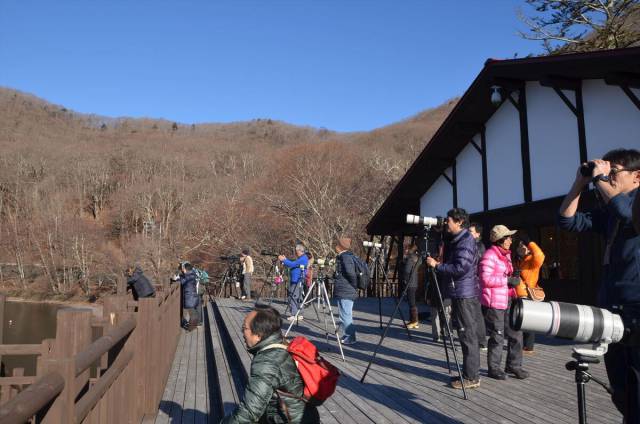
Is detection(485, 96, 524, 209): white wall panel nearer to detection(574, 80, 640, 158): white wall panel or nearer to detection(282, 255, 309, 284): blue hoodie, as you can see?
detection(574, 80, 640, 158): white wall panel

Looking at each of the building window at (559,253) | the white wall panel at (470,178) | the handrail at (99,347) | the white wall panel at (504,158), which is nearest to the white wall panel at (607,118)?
the white wall panel at (504,158)

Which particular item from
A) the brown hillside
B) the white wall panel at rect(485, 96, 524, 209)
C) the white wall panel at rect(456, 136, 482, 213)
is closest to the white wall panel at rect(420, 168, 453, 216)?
the white wall panel at rect(456, 136, 482, 213)

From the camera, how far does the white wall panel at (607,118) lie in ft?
27.0

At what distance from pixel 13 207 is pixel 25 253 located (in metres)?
13.9

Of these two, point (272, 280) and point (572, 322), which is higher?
point (572, 322)

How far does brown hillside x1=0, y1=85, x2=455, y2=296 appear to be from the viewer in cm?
3431

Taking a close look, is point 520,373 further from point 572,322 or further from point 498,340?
point 572,322

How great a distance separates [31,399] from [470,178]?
12.3m

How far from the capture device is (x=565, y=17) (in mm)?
21016

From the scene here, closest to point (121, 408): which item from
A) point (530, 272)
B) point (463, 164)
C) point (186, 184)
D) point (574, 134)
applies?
point (530, 272)

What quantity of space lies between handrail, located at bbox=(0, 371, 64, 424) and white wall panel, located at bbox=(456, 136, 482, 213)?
38.1 ft

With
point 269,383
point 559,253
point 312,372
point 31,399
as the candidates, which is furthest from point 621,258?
point 559,253

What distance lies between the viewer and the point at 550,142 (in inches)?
392

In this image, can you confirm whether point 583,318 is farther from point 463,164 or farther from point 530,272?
point 463,164
